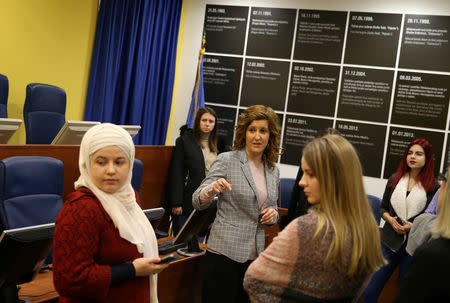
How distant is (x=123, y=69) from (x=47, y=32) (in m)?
1.04

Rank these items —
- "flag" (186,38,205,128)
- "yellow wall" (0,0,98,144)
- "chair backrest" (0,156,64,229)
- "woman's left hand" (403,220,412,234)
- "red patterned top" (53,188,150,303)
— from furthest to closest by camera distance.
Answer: "flag" (186,38,205,128), "yellow wall" (0,0,98,144), "woman's left hand" (403,220,412,234), "chair backrest" (0,156,64,229), "red patterned top" (53,188,150,303)

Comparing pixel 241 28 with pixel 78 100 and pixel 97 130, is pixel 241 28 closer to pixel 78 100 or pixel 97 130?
pixel 78 100

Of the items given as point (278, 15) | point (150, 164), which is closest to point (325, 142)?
point (150, 164)

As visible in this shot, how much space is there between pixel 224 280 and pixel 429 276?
1270mm

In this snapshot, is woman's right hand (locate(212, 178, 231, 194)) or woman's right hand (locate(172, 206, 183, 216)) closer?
woman's right hand (locate(212, 178, 231, 194))

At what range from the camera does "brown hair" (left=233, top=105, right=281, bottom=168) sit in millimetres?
2678

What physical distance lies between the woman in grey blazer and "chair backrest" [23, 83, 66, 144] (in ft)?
11.1

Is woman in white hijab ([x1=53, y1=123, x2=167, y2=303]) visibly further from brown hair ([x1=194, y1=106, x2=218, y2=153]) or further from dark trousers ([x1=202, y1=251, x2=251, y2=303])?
brown hair ([x1=194, y1=106, x2=218, y2=153])

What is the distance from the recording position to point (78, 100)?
6301 millimetres

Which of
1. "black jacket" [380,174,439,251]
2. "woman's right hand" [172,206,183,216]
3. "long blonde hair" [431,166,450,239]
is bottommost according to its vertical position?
"woman's right hand" [172,206,183,216]

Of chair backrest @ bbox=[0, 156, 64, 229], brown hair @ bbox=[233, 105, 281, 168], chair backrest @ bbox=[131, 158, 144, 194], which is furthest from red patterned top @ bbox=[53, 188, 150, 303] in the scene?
chair backrest @ bbox=[131, 158, 144, 194]

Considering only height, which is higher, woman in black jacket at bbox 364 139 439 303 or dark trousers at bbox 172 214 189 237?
woman in black jacket at bbox 364 139 439 303

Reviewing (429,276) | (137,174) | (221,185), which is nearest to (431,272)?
(429,276)

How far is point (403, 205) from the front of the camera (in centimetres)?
396
